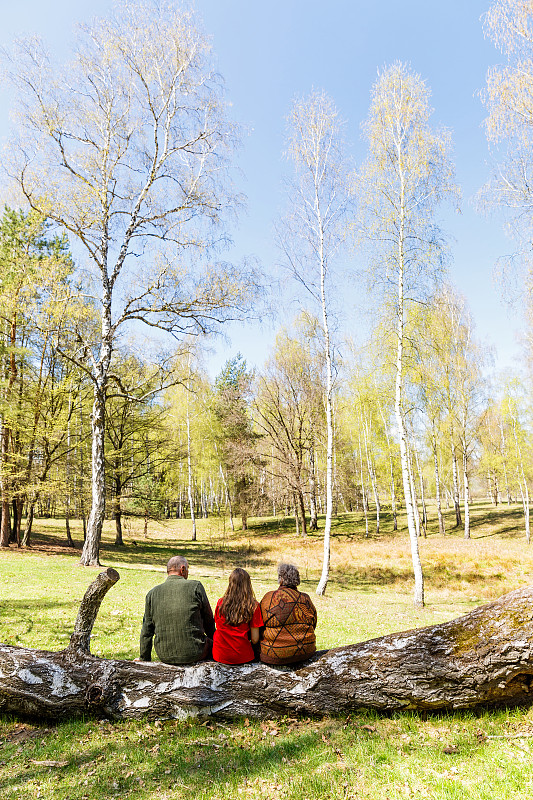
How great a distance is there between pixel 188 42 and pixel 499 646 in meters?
17.7

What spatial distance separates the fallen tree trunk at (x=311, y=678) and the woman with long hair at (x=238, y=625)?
0.37 ft

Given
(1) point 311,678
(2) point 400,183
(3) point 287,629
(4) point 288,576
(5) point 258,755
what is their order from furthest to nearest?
(2) point 400,183 < (4) point 288,576 < (3) point 287,629 < (1) point 311,678 < (5) point 258,755

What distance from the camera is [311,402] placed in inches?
1086

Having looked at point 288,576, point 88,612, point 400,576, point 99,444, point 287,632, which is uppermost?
point 99,444

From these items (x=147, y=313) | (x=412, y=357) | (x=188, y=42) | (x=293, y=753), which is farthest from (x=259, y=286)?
(x=293, y=753)

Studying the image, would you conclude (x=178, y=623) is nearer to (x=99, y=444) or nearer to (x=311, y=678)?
(x=311, y=678)

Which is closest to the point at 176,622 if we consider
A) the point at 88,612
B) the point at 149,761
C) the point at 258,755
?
the point at 88,612

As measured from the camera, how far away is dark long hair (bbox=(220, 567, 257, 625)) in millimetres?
4129

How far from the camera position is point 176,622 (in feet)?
13.9

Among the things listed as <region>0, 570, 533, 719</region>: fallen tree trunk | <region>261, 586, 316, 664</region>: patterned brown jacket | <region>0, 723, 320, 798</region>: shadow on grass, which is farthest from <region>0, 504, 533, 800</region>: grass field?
<region>261, 586, 316, 664</region>: patterned brown jacket

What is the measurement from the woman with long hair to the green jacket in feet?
0.77

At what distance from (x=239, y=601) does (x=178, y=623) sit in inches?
25.5

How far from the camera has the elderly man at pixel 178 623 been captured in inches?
165

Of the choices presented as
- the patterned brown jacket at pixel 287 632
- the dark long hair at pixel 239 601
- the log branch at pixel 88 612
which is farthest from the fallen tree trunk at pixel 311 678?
the dark long hair at pixel 239 601
